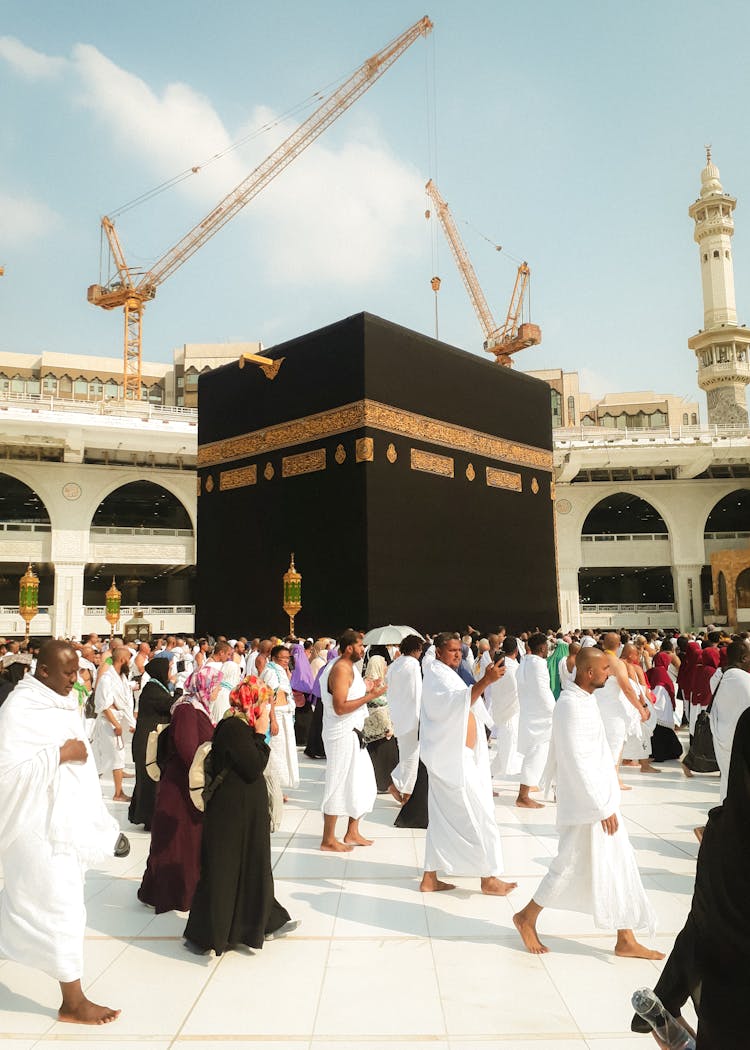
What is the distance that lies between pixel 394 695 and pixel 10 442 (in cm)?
2136

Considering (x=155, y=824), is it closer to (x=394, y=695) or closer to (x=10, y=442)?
(x=394, y=695)

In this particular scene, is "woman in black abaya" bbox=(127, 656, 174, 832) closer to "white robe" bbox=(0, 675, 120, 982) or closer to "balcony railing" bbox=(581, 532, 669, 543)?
"white robe" bbox=(0, 675, 120, 982)

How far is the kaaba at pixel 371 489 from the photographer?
553 inches

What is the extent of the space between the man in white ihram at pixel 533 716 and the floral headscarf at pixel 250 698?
3.00 m

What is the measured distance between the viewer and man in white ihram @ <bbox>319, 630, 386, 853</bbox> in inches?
185

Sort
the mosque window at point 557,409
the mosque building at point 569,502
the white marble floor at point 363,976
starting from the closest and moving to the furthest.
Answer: the white marble floor at point 363,976, the mosque building at point 569,502, the mosque window at point 557,409

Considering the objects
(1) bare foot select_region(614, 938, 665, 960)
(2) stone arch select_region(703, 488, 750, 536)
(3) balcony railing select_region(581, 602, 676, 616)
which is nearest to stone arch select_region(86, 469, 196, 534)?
(3) balcony railing select_region(581, 602, 676, 616)

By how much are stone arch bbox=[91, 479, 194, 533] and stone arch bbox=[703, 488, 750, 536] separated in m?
21.1

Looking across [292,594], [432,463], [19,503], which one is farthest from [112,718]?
[19,503]

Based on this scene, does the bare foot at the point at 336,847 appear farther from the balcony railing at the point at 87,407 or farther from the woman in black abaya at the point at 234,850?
the balcony railing at the point at 87,407

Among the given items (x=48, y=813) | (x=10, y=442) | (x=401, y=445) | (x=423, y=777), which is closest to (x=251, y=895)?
(x=48, y=813)

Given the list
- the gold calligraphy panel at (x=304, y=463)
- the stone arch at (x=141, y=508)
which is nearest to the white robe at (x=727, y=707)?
the gold calligraphy panel at (x=304, y=463)

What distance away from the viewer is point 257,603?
15273mm

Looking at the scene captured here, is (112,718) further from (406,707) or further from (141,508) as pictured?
(141,508)
